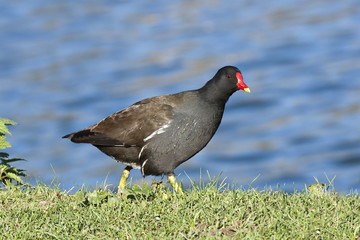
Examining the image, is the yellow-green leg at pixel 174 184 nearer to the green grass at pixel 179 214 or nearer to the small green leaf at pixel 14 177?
the green grass at pixel 179 214

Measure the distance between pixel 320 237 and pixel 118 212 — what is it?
1774 millimetres

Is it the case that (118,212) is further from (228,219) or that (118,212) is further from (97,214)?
(228,219)

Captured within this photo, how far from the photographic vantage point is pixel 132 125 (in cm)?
843

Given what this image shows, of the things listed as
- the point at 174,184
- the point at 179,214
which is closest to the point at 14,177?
the point at 174,184

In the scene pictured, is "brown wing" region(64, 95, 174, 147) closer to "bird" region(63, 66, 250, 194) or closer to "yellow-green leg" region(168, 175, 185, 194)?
"bird" region(63, 66, 250, 194)

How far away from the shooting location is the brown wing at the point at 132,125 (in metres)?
8.30

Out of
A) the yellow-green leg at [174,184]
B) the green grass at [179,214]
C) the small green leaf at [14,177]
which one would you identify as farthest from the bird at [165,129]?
the small green leaf at [14,177]

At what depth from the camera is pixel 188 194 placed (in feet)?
23.9

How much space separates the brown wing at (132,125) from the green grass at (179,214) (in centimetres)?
93

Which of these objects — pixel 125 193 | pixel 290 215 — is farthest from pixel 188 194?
pixel 290 215

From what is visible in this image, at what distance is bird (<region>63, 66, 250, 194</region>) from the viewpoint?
8.20 m

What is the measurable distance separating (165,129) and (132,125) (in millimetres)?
425

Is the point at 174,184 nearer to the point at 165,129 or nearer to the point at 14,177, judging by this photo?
the point at 165,129

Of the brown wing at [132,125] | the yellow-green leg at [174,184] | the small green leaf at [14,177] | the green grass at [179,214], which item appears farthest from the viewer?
the brown wing at [132,125]
